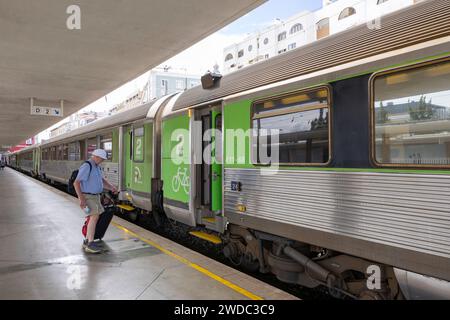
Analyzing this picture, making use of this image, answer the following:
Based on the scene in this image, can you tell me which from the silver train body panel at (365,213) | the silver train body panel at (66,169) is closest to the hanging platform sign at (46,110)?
the silver train body panel at (66,169)

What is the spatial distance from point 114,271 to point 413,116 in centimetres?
405

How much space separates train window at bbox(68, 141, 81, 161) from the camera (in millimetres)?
15506

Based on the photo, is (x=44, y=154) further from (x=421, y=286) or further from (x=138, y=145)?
(x=421, y=286)

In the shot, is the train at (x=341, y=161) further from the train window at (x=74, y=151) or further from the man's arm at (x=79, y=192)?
the train window at (x=74, y=151)

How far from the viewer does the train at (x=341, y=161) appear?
3.24 metres

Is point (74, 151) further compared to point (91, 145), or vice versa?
point (74, 151)

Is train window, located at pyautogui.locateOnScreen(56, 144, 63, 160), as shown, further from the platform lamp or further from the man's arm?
the platform lamp

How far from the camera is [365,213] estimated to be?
3.69 meters

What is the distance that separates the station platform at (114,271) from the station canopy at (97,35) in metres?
4.12

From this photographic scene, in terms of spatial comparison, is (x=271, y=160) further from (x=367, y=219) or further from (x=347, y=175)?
(x=367, y=219)

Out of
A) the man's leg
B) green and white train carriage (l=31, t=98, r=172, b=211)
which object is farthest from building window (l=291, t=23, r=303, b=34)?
the man's leg

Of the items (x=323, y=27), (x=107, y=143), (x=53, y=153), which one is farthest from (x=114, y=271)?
(x=323, y=27)

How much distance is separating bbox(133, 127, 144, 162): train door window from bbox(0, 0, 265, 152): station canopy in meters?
1.90

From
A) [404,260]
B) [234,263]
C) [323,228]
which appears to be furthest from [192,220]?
[404,260]
